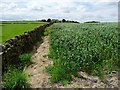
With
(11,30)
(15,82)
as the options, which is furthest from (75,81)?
(11,30)

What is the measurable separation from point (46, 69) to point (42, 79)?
4.32 ft

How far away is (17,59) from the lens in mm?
15312

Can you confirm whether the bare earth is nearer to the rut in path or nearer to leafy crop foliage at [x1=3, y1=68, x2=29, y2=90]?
the rut in path

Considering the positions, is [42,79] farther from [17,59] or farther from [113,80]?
[17,59]

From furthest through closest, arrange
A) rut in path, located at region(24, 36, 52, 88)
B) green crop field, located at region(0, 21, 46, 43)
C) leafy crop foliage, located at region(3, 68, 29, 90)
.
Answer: green crop field, located at region(0, 21, 46, 43) → rut in path, located at region(24, 36, 52, 88) → leafy crop foliage, located at region(3, 68, 29, 90)

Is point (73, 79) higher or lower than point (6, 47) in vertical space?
lower

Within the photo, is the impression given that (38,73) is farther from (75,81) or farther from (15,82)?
(15,82)

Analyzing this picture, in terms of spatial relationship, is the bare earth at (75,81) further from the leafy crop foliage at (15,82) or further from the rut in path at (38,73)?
the leafy crop foliage at (15,82)

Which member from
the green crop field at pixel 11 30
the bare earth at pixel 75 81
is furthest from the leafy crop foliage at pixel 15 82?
the green crop field at pixel 11 30

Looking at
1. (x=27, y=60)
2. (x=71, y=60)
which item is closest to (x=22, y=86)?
(x=71, y=60)

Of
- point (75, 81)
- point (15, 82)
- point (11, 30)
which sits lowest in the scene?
point (75, 81)

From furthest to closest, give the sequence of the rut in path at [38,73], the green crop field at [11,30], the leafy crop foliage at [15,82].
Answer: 1. the green crop field at [11,30]
2. the rut in path at [38,73]
3. the leafy crop foliage at [15,82]

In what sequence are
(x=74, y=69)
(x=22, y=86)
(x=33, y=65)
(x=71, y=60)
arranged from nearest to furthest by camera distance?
(x=22, y=86)
(x=74, y=69)
(x=71, y=60)
(x=33, y=65)


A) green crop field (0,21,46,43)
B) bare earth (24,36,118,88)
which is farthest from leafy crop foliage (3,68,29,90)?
green crop field (0,21,46,43)
